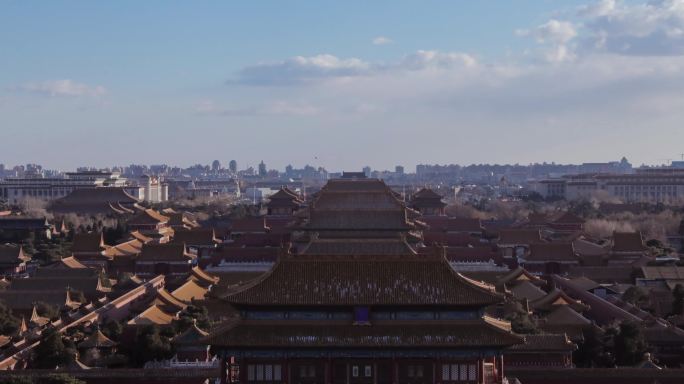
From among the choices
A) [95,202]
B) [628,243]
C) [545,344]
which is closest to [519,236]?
[628,243]

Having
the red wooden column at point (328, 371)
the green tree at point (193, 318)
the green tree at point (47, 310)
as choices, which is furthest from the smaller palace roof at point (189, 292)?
the red wooden column at point (328, 371)

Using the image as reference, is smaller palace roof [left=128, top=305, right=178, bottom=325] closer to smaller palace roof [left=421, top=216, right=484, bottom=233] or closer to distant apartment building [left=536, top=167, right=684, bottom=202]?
smaller palace roof [left=421, top=216, right=484, bottom=233]

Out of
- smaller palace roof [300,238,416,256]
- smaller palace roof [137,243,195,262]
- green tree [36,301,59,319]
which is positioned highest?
smaller palace roof [300,238,416,256]

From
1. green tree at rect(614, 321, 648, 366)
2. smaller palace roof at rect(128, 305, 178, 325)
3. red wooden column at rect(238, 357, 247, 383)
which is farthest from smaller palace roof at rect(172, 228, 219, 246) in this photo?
red wooden column at rect(238, 357, 247, 383)

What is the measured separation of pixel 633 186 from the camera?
131 meters

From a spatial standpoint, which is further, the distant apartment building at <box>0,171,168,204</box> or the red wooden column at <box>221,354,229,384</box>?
the distant apartment building at <box>0,171,168,204</box>

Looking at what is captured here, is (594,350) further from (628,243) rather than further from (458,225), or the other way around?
(458,225)

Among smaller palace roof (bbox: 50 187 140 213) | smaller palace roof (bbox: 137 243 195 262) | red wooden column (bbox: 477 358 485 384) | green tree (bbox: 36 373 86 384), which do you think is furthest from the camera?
smaller palace roof (bbox: 50 187 140 213)

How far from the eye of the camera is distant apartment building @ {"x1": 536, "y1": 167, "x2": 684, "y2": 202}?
12794cm

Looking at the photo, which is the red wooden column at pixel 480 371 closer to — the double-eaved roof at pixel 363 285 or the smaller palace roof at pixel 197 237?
the double-eaved roof at pixel 363 285

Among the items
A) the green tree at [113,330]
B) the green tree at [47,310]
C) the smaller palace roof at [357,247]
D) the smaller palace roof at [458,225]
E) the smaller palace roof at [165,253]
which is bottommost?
the green tree at [47,310]


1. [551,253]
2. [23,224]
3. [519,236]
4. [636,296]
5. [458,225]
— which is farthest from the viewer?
[23,224]

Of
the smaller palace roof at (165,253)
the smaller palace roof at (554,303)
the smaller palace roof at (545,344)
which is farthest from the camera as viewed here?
the smaller palace roof at (165,253)

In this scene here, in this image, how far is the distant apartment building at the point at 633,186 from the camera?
128 m
